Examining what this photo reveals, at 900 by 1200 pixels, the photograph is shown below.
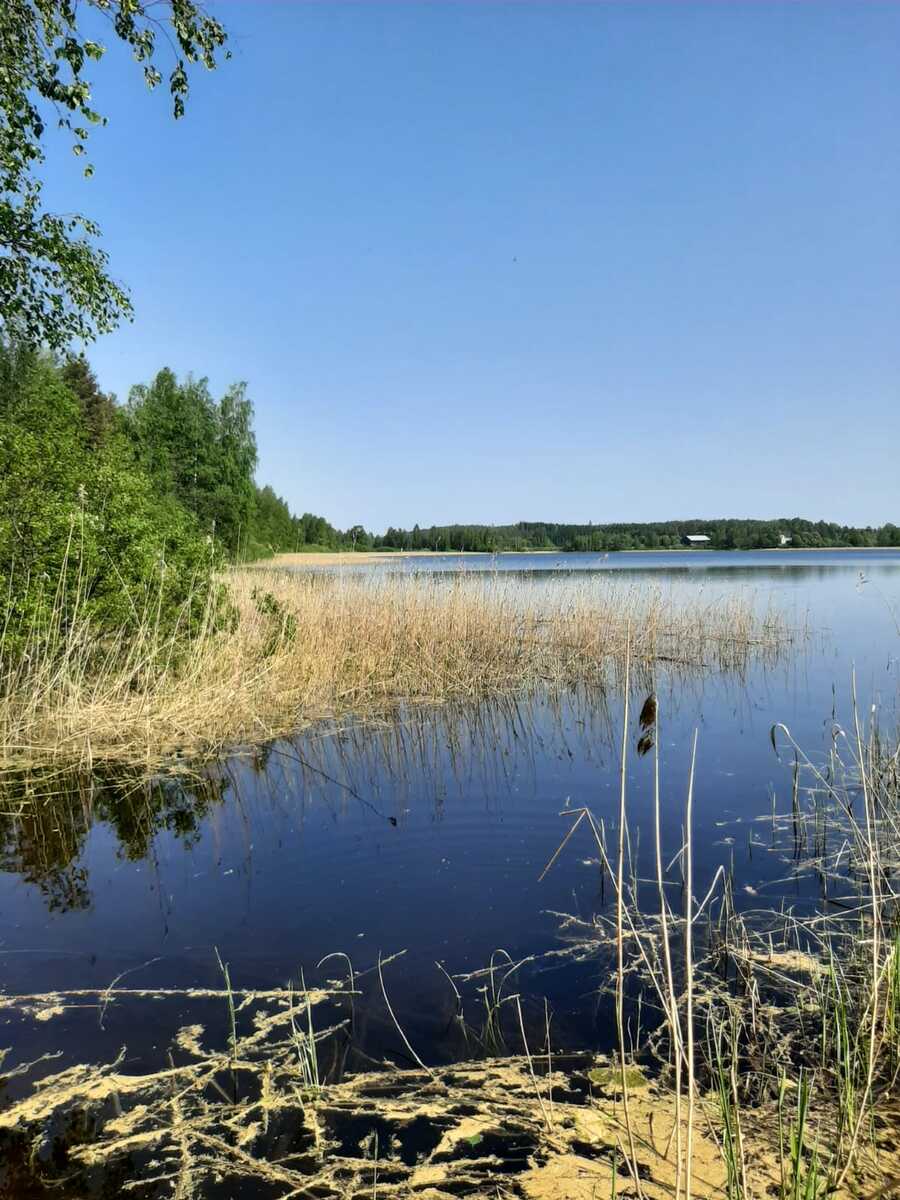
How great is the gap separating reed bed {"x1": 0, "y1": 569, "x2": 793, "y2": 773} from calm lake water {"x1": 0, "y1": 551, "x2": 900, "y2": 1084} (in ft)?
2.98

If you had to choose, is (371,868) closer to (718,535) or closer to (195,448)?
(195,448)

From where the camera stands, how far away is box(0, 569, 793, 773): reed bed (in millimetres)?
6695

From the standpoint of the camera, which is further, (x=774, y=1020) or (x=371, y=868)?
(x=371, y=868)

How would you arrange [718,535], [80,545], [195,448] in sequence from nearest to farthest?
[80,545]
[195,448]
[718,535]

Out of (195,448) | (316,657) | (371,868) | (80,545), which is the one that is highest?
(195,448)

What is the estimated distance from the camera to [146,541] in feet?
25.3

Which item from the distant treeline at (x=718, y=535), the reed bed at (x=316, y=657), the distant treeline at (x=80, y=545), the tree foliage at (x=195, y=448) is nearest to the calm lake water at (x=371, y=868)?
the reed bed at (x=316, y=657)

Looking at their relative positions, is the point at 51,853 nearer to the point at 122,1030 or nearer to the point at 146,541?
the point at 122,1030

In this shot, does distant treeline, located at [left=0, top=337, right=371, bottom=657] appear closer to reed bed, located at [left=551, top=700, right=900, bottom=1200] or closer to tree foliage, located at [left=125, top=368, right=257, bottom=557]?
reed bed, located at [left=551, top=700, right=900, bottom=1200]

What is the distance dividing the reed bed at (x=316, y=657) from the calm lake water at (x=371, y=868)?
91 cm

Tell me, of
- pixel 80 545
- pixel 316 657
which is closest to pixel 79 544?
pixel 80 545

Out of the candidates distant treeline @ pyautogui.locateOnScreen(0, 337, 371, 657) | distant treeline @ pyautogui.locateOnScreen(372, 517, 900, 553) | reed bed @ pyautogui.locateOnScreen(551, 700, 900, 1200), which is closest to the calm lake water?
reed bed @ pyautogui.locateOnScreen(551, 700, 900, 1200)

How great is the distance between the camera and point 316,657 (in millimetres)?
9734

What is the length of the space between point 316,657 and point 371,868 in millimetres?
5570
